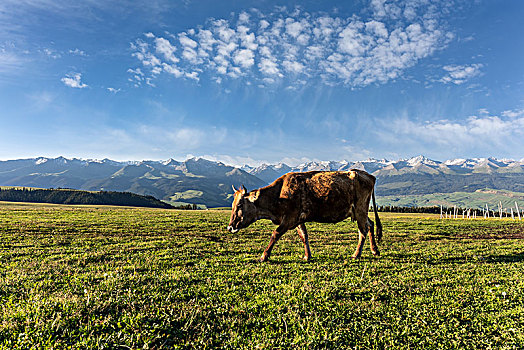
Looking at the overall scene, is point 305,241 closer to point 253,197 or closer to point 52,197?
point 253,197

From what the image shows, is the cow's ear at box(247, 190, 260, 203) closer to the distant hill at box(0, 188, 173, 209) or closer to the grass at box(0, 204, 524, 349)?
the grass at box(0, 204, 524, 349)

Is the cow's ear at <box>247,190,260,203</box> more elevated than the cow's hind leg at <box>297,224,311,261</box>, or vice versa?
the cow's ear at <box>247,190,260,203</box>

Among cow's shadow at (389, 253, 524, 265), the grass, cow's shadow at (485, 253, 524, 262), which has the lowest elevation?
cow's shadow at (485, 253, 524, 262)

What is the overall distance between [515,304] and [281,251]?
32.2ft

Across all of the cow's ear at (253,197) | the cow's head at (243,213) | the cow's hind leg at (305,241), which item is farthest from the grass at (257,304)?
the cow's ear at (253,197)

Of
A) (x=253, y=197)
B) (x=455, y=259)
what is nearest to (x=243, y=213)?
(x=253, y=197)

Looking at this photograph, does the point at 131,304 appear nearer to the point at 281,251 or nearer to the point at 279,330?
the point at 279,330

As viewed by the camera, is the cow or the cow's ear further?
the cow's ear

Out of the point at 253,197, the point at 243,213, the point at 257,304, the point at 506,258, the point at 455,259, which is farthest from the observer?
the point at 506,258

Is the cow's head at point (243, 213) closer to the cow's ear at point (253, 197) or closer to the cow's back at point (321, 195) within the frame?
the cow's ear at point (253, 197)

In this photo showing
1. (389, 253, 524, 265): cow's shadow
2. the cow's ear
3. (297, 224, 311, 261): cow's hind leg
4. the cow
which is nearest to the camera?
the cow

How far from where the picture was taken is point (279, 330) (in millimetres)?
5629

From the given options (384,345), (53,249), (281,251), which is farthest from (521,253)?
(53,249)

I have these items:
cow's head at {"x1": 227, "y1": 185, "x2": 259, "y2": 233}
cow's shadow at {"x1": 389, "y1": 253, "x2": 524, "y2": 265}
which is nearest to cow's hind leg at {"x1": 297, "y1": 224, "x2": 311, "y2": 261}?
cow's head at {"x1": 227, "y1": 185, "x2": 259, "y2": 233}
